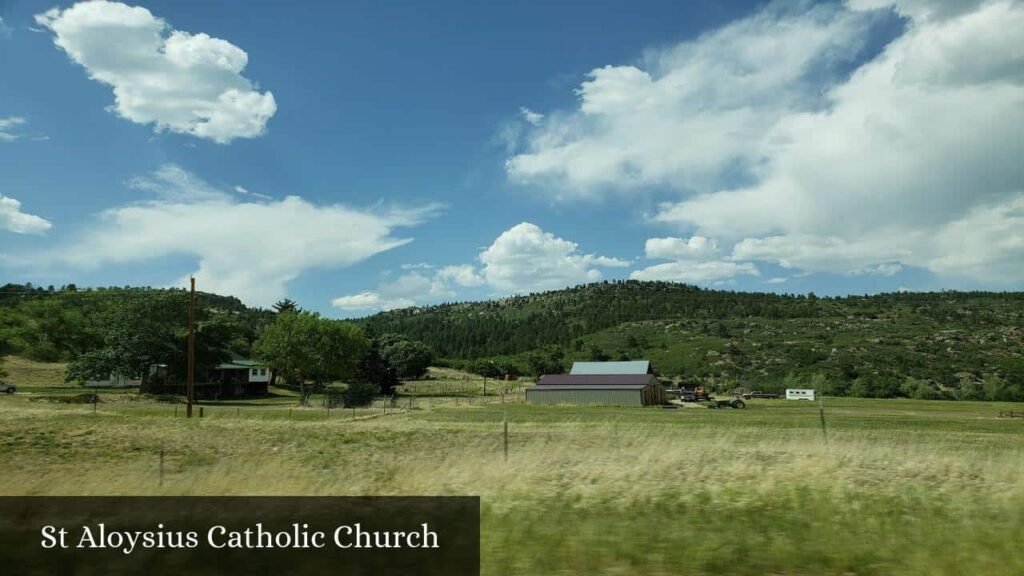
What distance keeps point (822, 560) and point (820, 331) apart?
193 meters

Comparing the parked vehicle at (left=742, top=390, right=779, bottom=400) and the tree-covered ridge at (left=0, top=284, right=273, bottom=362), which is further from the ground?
the tree-covered ridge at (left=0, top=284, right=273, bottom=362)

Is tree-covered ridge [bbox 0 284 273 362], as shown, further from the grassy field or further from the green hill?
the grassy field

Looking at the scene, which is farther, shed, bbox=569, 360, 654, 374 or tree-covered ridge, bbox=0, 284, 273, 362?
shed, bbox=569, 360, 654, 374

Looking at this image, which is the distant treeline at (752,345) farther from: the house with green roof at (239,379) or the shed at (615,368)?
the shed at (615,368)

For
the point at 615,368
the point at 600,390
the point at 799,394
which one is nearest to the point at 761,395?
the point at 799,394

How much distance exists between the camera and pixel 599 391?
3561 inches

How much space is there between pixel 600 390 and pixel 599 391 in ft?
0.69

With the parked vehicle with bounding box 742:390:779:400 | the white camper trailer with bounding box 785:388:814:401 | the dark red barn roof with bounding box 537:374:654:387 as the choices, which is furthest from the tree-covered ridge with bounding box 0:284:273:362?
the white camper trailer with bounding box 785:388:814:401

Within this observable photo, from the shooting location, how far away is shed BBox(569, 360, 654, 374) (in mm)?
101000

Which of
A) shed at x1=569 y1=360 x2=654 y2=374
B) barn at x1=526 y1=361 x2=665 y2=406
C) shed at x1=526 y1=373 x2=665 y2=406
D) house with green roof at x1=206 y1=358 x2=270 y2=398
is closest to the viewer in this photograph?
shed at x1=526 y1=373 x2=665 y2=406

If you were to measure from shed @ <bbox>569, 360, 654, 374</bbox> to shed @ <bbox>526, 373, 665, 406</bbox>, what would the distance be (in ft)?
15.7

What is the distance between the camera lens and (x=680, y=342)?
594ft

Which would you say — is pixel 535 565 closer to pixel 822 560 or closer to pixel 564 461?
pixel 822 560

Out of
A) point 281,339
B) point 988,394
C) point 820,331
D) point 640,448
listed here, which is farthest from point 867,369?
point 640,448
